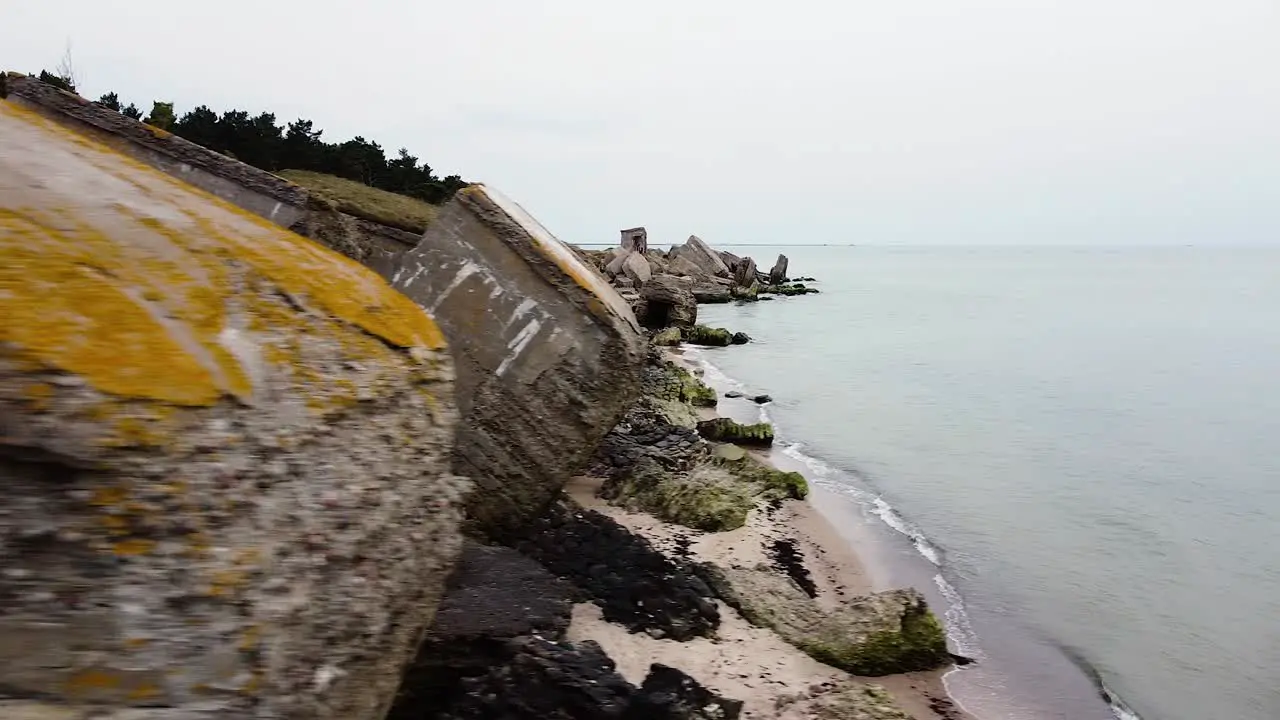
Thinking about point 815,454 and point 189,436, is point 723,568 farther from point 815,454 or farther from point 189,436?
point 815,454

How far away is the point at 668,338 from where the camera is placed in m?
29.7

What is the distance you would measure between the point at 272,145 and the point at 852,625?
35.7 ft

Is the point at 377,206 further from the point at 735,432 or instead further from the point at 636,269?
the point at 636,269

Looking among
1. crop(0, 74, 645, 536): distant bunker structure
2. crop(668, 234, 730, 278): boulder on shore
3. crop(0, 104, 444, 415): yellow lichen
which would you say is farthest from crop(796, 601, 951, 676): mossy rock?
crop(668, 234, 730, 278): boulder on shore

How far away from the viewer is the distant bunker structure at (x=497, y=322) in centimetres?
632

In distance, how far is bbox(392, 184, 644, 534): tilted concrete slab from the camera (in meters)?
6.37

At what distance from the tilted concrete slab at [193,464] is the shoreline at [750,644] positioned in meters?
2.55

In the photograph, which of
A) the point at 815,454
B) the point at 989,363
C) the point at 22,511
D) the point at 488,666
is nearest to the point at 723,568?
the point at 488,666

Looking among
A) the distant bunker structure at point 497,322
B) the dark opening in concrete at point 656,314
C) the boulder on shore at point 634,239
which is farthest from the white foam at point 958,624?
the boulder on shore at point 634,239

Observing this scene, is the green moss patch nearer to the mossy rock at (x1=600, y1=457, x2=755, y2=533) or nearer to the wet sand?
the wet sand

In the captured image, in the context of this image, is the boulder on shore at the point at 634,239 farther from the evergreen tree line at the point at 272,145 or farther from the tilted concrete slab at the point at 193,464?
the tilted concrete slab at the point at 193,464

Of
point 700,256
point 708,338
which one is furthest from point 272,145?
point 700,256

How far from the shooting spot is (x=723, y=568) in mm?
7285

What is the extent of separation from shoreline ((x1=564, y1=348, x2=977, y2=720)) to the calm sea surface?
0.51 metres
